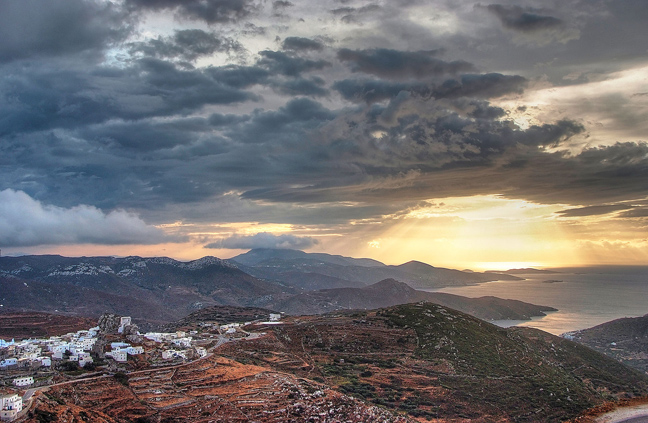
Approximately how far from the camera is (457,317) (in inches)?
4469

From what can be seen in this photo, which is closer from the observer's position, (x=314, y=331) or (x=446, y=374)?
(x=446, y=374)

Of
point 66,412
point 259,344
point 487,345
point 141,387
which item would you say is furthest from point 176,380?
point 487,345

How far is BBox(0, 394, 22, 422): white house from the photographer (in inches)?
1639

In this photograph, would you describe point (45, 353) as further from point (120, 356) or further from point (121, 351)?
point (120, 356)

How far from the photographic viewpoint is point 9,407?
4259 centimetres

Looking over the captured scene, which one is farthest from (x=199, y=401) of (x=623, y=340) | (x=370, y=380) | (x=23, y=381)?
(x=623, y=340)

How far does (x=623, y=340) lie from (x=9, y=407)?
193750mm

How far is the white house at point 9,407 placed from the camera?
137ft

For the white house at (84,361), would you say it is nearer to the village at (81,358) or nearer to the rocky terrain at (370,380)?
the village at (81,358)

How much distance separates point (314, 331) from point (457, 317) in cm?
3625

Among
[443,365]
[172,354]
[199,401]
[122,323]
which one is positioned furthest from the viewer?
[122,323]

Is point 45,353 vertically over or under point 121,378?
over

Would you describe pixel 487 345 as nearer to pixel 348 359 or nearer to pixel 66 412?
pixel 348 359

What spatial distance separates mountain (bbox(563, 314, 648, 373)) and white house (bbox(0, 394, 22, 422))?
15887 centimetres
